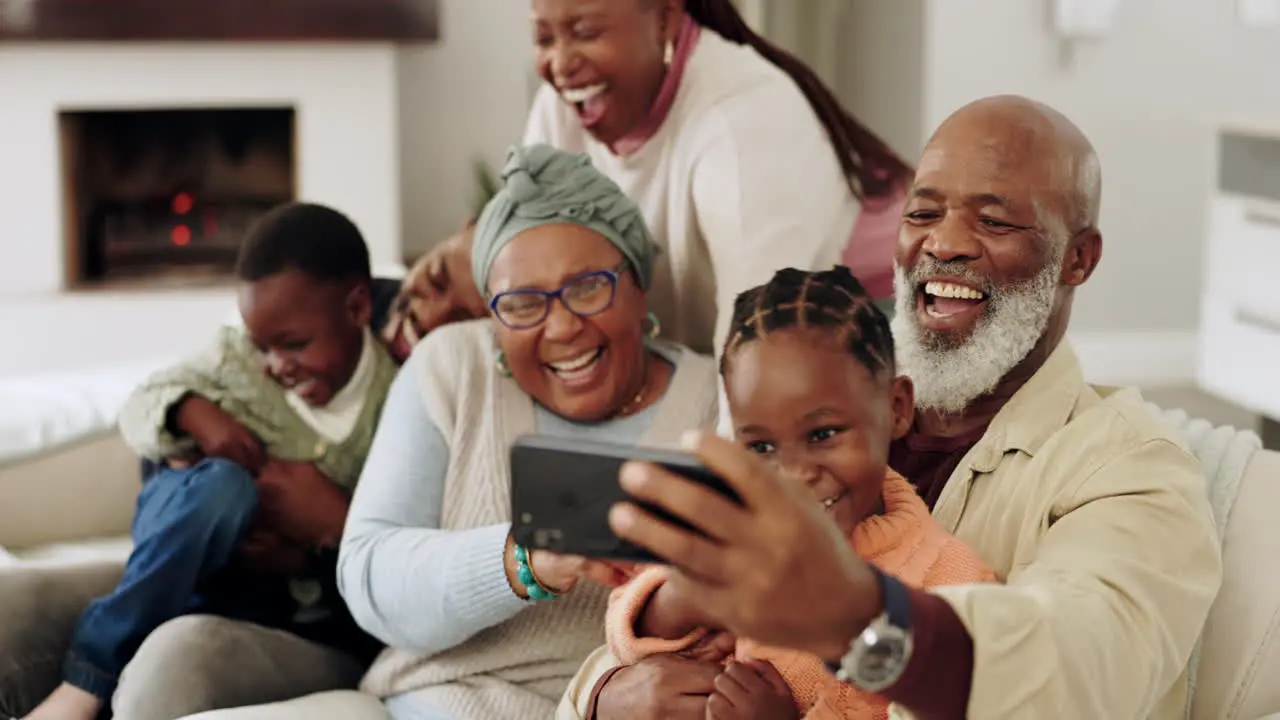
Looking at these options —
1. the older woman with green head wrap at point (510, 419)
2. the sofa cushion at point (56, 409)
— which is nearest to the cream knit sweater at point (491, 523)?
the older woman with green head wrap at point (510, 419)

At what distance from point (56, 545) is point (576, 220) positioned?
1.12m

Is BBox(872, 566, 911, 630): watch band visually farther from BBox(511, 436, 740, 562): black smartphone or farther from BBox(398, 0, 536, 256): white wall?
BBox(398, 0, 536, 256): white wall

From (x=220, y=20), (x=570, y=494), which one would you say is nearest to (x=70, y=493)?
(x=570, y=494)

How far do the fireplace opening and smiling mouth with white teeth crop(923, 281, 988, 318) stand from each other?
3984 millimetres

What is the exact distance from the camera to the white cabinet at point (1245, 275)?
12.4ft

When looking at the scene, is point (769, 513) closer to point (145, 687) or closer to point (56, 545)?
point (145, 687)

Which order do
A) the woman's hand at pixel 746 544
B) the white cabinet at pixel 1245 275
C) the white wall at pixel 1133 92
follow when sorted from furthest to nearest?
the white wall at pixel 1133 92 → the white cabinet at pixel 1245 275 → the woman's hand at pixel 746 544

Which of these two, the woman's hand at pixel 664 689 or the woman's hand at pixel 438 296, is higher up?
Result: the woman's hand at pixel 438 296

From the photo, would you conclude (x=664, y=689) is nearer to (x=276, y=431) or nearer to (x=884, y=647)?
(x=884, y=647)

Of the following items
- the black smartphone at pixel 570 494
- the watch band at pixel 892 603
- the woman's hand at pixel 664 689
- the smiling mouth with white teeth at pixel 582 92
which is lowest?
the woman's hand at pixel 664 689

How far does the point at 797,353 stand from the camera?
1.35 metres

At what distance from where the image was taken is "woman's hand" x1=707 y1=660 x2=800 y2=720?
1330 mm

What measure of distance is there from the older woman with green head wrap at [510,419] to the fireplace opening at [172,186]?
354cm

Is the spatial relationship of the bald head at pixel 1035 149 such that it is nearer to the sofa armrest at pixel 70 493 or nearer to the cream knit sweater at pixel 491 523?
the cream knit sweater at pixel 491 523
